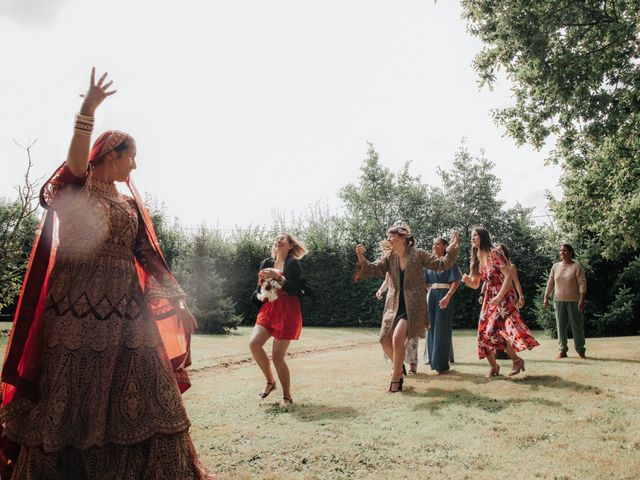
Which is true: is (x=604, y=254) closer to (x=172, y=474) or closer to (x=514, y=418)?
(x=514, y=418)

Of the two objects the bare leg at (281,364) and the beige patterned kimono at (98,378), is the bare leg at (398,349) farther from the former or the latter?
the beige patterned kimono at (98,378)

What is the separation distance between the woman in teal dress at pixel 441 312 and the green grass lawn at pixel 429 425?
0.45 m

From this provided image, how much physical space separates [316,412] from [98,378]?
3684mm

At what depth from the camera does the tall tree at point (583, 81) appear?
11508 millimetres

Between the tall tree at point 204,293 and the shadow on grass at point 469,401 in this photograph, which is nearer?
the shadow on grass at point 469,401

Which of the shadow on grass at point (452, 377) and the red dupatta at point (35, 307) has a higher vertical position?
the red dupatta at point (35, 307)

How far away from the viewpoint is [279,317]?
686 cm

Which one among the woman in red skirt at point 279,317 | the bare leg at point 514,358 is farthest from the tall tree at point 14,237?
the bare leg at point 514,358

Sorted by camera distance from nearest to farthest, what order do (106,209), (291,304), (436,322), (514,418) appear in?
(106,209)
(514,418)
(291,304)
(436,322)

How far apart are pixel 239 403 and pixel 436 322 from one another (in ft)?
14.2

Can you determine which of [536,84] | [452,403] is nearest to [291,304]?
[452,403]

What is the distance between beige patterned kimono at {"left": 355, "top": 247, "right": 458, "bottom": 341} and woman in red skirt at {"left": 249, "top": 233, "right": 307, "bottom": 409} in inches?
50.5

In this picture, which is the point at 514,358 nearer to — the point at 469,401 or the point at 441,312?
the point at 441,312

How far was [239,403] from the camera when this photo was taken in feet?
22.4
